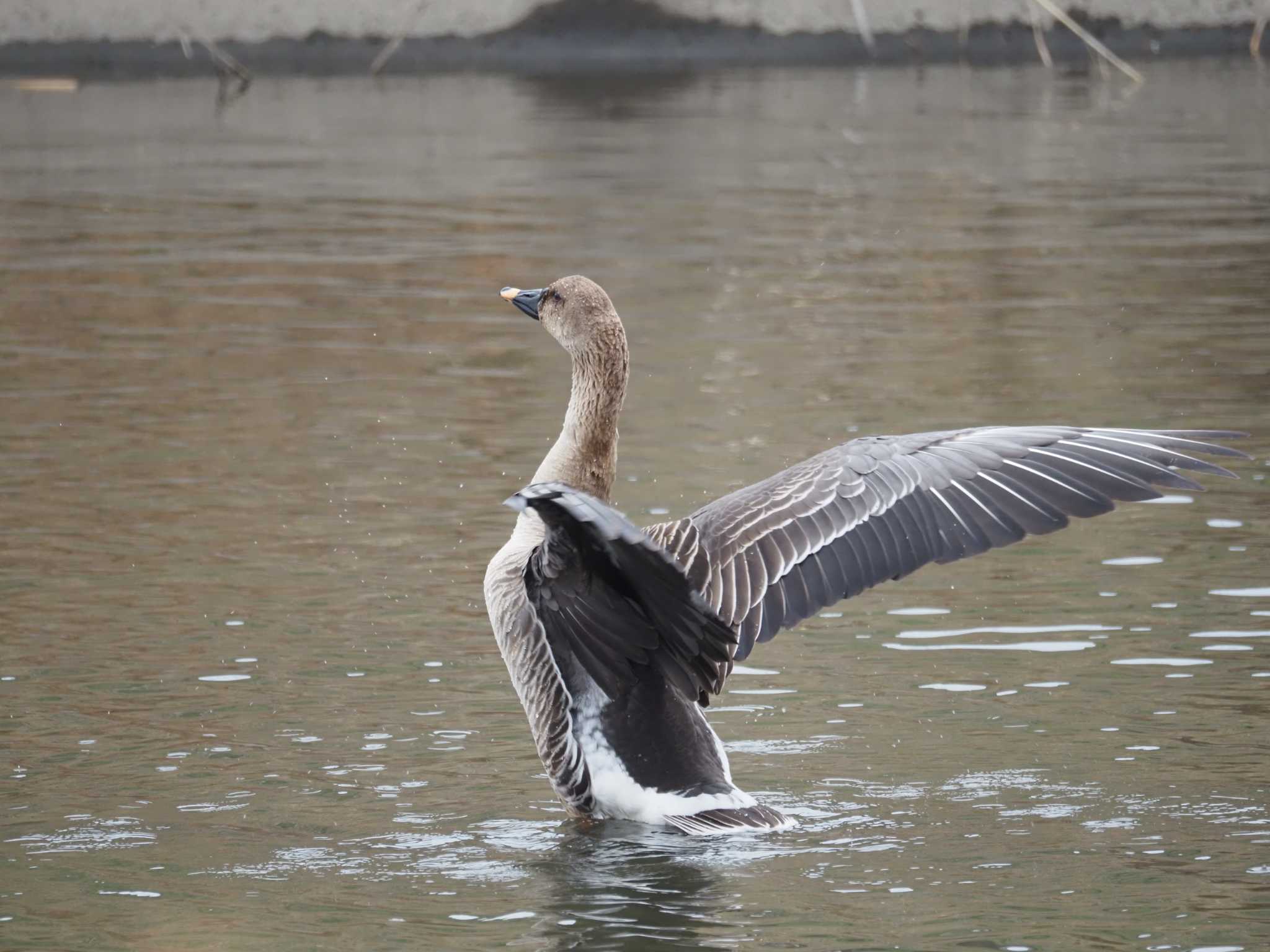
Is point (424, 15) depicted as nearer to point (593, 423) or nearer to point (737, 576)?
point (593, 423)

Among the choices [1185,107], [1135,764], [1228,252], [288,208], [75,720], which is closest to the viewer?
[1135,764]

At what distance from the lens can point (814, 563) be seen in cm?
617

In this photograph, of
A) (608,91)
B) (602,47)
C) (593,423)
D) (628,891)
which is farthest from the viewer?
(602,47)

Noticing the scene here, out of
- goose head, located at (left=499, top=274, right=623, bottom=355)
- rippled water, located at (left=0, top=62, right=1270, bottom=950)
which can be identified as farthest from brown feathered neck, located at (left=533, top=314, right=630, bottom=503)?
rippled water, located at (left=0, top=62, right=1270, bottom=950)

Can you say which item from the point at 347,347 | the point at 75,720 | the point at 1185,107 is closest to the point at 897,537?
the point at 75,720

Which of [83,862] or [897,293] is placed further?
[897,293]

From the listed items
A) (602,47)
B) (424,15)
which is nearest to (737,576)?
(424,15)

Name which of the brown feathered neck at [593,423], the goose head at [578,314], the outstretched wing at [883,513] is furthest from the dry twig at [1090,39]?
the outstretched wing at [883,513]

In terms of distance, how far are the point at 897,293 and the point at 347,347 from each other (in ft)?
13.2

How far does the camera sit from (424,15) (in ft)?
103

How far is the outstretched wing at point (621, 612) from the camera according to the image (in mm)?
5391

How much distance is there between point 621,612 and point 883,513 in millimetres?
857

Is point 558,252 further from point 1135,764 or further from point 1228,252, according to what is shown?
point 1135,764

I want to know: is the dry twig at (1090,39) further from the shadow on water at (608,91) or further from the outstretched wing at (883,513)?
the outstretched wing at (883,513)
